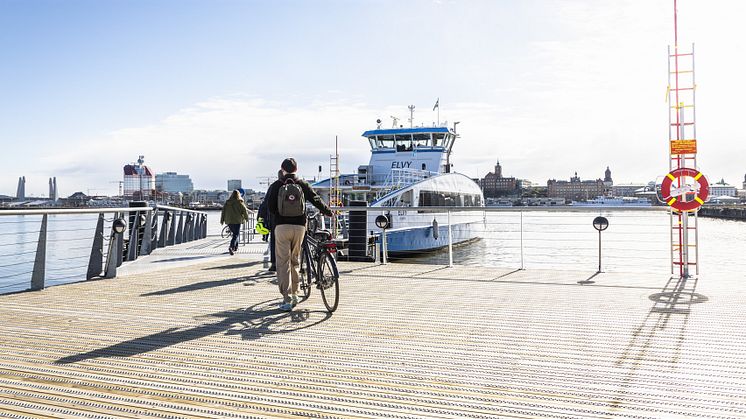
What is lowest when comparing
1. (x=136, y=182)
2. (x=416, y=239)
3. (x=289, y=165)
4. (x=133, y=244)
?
(x=416, y=239)

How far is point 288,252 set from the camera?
5430 mm

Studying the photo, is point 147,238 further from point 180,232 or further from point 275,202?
point 275,202

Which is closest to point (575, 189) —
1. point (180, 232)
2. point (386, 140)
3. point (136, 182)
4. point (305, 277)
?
point (136, 182)

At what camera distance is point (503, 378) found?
10.7 ft

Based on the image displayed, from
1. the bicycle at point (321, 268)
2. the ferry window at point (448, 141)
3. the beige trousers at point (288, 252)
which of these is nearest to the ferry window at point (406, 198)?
the ferry window at point (448, 141)

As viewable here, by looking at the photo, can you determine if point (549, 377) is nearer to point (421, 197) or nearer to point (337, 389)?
point (337, 389)

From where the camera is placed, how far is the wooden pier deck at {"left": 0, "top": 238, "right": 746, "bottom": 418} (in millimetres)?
2830

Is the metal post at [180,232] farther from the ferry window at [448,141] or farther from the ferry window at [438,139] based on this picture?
the ferry window at [448,141]

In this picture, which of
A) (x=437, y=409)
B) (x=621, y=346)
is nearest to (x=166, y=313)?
(x=437, y=409)

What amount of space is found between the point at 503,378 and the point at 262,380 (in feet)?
4.80

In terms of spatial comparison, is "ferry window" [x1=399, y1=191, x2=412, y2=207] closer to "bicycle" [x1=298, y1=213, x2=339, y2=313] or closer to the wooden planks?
the wooden planks

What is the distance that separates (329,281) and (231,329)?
1166mm

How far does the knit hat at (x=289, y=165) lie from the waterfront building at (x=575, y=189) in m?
167

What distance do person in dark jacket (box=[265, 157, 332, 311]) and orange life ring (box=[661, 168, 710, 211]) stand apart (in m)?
4.82
